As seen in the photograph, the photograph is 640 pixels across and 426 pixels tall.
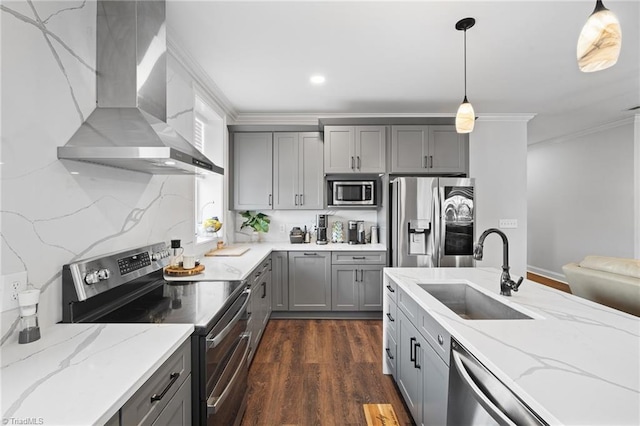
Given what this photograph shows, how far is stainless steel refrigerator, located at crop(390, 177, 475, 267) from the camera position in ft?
11.4

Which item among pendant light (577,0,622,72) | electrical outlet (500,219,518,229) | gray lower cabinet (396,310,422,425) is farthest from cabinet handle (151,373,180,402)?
electrical outlet (500,219,518,229)

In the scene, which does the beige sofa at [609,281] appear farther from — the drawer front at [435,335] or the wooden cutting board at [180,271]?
the wooden cutting board at [180,271]

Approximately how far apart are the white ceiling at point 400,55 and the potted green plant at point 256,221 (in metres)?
1.41

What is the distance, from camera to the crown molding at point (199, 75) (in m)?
2.36

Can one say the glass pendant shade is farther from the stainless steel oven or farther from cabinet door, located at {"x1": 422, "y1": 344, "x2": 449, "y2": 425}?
the stainless steel oven

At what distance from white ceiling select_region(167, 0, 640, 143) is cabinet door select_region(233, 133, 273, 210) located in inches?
16.2

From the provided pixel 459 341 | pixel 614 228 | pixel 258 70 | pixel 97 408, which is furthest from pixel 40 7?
pixel 614 228

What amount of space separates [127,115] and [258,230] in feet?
9.11

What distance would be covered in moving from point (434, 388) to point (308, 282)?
2344 mm

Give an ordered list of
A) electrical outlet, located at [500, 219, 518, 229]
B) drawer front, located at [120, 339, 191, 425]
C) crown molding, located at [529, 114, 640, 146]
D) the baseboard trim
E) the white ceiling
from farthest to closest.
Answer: the baseboard trim
crown molding, located at [529, 114, 640, 146]
electrical outlet, located at [500, 219, 518, 229]
the white ceiling
drawer front, located at [120, 339, 191, 425]

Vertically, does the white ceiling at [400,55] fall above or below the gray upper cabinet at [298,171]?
above

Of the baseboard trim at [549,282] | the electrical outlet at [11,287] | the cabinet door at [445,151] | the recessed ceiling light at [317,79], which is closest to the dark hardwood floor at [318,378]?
the electrical outlet at [11,287]

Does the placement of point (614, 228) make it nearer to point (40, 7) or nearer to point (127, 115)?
point (127, 115)

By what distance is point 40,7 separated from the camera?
126 centimetres
